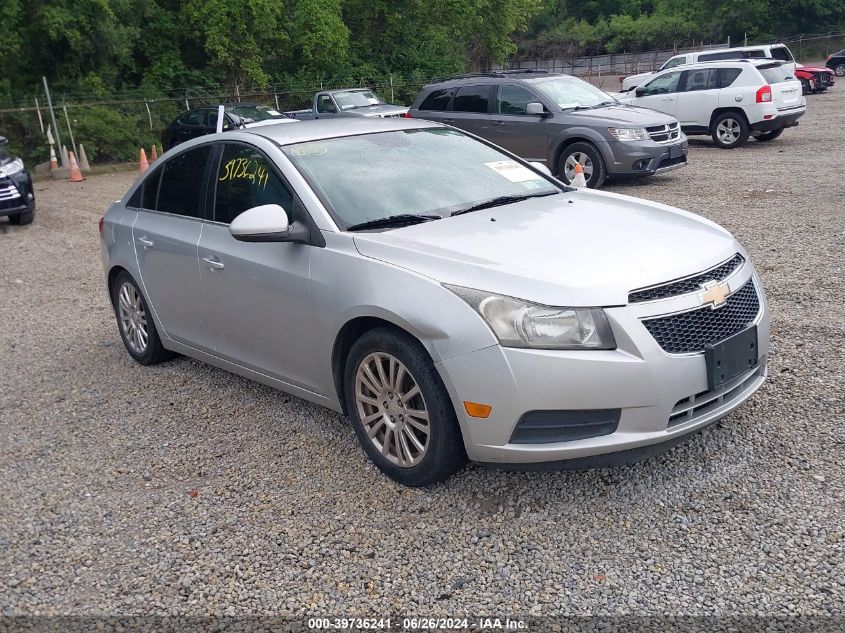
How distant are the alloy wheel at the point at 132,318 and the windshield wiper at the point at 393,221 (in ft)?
7.59

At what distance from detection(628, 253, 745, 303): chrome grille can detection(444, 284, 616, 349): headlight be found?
196 mm

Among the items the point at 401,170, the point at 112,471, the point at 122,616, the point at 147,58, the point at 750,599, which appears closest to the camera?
the point at 750,599

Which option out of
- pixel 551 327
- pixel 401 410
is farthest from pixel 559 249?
pixel 401 410

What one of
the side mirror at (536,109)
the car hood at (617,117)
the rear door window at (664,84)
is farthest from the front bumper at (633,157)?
the rear door window at (664,84)

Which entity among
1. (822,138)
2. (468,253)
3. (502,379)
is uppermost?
(468,253)

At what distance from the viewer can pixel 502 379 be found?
348 cm

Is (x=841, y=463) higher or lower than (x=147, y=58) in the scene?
lower

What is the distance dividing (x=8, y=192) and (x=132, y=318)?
8122mm

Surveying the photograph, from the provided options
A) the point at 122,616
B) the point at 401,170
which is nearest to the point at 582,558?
the point at 122,616

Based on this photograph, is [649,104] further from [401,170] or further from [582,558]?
[582,558]

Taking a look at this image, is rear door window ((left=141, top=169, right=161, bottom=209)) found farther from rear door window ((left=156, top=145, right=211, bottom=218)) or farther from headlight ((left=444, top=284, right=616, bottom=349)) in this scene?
headlight ((left=444, top=284, right=616, bottom=349))

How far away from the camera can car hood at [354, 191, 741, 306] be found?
3.59 meters

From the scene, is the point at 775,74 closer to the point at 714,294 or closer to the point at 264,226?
the point at 714,294

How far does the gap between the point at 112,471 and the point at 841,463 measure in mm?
3685
